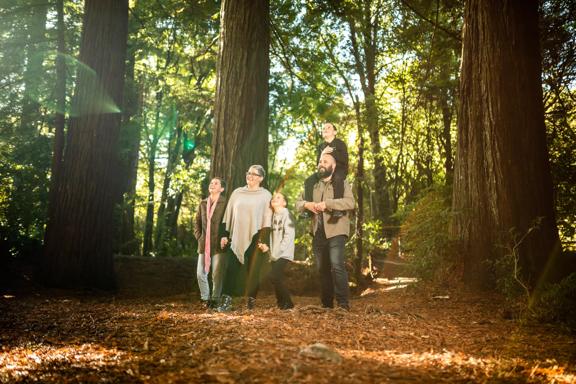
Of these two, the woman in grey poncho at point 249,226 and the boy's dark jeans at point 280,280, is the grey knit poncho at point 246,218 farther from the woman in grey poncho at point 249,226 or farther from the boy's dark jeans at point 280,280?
the boy's dark jeans at point 280,280

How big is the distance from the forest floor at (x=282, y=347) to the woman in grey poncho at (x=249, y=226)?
1.12 meters

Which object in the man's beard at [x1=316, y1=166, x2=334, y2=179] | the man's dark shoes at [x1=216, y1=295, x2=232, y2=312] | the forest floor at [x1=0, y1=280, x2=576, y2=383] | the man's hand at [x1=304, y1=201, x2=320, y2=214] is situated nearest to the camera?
the forest floor at [x1=0, y1=280, x2=576, y2=383]

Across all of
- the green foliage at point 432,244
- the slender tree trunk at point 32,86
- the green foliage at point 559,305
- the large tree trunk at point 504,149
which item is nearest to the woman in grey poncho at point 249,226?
the green foliage at point 432,244

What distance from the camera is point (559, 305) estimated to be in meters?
4.25

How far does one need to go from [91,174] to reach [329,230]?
183 inches

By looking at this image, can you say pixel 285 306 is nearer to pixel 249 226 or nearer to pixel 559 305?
pixel 249 226

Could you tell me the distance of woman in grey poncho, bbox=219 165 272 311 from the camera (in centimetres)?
570

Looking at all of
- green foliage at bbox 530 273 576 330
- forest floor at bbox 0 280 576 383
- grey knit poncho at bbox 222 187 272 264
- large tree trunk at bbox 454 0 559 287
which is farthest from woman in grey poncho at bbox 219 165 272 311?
green foliage at bbox 530 273 576 330

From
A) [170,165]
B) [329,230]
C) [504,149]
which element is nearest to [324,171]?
[329,230]

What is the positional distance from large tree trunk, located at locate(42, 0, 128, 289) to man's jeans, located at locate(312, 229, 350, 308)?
4.07m

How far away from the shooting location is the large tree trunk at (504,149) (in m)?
5.71

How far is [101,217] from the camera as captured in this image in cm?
742

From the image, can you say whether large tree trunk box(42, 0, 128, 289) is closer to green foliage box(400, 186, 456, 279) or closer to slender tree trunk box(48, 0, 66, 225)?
slender tree trunk box(48, 0, 66, 225)

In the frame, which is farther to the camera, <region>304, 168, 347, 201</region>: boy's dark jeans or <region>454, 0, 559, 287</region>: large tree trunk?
<region>454, 0, 559, 287</region>: large tree trunk
